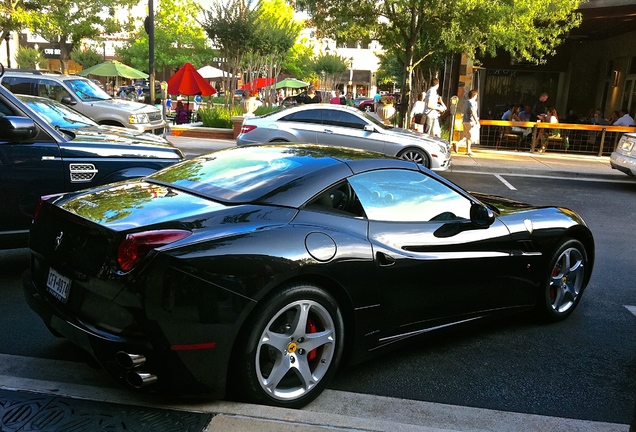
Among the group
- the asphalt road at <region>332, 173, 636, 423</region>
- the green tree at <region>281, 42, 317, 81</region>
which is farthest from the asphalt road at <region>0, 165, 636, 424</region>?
the green tree at <region>281, 42, 317, 81</region>

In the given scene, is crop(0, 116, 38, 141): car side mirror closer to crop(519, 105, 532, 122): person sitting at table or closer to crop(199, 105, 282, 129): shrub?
crop(199, 105, 282, 129): shrub

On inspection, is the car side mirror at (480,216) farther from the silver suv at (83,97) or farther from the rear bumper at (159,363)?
the silver suv at (83,97)

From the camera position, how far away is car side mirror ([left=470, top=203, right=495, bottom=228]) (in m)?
4.28

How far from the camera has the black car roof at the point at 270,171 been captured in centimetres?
366

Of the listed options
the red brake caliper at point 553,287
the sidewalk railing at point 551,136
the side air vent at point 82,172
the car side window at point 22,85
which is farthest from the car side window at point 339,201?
the sidewalk railing at point 551,136

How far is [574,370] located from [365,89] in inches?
2852

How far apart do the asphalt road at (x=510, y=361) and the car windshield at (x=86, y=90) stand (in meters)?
9.21

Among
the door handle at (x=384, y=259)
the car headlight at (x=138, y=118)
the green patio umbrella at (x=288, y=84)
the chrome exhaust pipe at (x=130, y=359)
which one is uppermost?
the green patio umbrella at (x=288, y=84)

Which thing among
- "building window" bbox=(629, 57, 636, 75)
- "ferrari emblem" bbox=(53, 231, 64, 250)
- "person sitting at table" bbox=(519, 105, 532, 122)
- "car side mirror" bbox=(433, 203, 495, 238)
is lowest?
"ferrari emblem" bbox=(53, 231, 64, 250)

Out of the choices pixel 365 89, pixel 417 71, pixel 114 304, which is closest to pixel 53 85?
pixel 114 304

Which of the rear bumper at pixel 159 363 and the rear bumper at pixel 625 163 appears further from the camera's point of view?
the rear bumper at pixel 625 163

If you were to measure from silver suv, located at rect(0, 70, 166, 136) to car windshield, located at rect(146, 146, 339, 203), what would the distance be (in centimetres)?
1021

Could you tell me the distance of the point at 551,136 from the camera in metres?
19.5

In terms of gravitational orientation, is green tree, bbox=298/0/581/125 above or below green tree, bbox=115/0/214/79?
below
